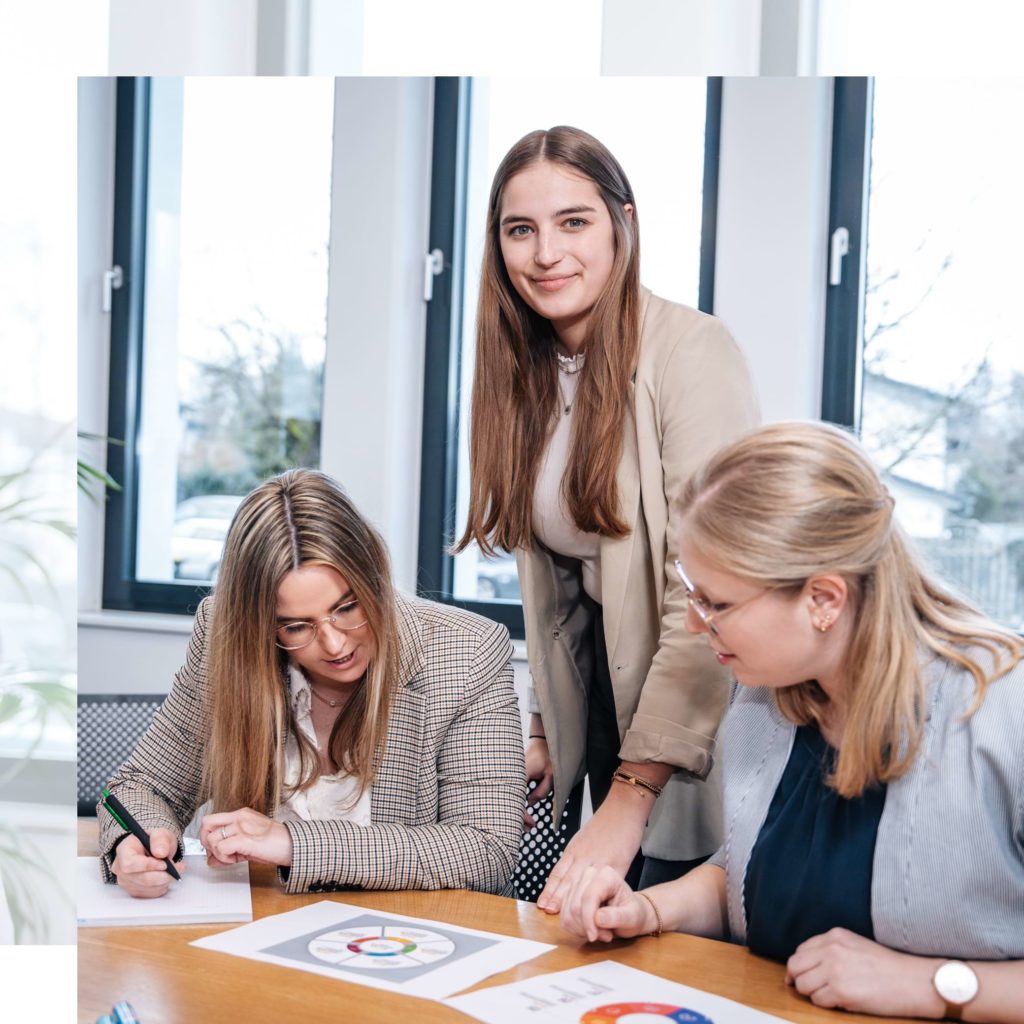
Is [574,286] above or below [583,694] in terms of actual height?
above

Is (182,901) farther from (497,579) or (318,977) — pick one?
(497,579)

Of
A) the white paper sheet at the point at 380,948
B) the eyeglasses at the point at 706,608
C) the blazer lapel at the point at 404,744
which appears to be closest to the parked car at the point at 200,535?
the blazer lapel at the point at 404,744

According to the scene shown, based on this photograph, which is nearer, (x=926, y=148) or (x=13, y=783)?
(x=926, y=148)

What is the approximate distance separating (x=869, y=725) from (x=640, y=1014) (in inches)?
11.8

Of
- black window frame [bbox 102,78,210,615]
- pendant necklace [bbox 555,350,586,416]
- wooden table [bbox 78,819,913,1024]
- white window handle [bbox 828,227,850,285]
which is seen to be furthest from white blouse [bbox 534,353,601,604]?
black window frame [bbox 102,78,210,615]

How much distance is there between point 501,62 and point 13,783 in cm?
104

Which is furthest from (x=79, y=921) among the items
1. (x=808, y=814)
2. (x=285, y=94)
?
(x=285, y=94)

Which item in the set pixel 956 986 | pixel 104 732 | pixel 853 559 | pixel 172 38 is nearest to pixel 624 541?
pixel 853 559

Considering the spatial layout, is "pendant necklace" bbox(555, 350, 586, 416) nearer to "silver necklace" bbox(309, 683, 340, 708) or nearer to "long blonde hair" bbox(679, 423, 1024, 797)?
"long blonde hair" bbox(679, 423, 1024, 797)

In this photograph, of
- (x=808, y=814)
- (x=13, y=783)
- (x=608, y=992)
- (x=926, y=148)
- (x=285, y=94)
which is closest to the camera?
(x=608, y=992)

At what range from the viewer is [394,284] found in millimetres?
1278

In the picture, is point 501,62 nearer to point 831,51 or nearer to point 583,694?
point 831,51

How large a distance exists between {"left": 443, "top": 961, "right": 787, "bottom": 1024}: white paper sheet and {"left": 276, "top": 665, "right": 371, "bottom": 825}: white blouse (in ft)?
1.53

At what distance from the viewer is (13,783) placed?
1.42 metres
